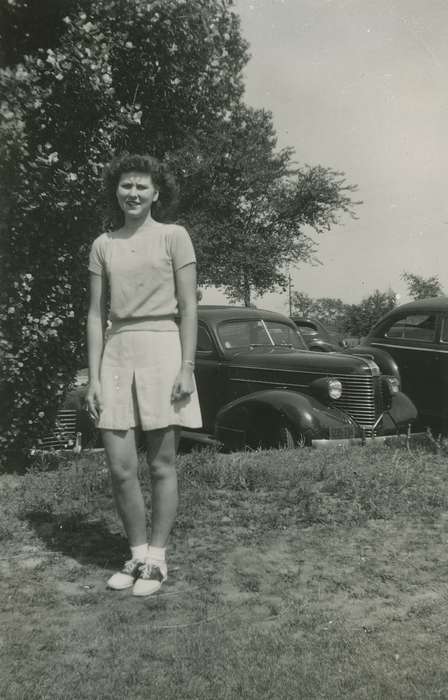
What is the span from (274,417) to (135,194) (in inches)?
163

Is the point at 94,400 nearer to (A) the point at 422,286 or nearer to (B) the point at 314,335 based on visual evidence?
(B) the point at 314,335

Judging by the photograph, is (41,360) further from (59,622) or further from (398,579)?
(398,579)

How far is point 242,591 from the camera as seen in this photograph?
121 inches

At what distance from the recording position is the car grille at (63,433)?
20.4 feet

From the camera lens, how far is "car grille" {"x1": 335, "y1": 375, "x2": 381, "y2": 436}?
7.38 metres

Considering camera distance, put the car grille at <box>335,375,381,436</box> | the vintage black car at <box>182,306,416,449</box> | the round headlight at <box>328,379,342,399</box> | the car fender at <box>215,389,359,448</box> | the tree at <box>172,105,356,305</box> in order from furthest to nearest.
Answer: the tree at <box>172,105,356,305</box>
the car grille at <box>335,375,381,436</box>
the round headlight at <box>328,379,342,399</box>
the vintage black car at <box>182,306,416,449</box>
the car fender at <box>215,389,359,448</box>

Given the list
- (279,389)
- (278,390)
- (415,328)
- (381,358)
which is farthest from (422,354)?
(278,390)

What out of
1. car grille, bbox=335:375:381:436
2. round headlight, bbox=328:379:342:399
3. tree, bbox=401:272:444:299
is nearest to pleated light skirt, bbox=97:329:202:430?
round headlight, bbox=328:379:342:399

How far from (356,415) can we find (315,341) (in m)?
6.28

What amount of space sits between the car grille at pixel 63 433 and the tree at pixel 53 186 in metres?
0.31

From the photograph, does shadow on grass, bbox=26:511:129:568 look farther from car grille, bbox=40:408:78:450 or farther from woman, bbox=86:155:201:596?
car grille, bbox=40:408:78:450

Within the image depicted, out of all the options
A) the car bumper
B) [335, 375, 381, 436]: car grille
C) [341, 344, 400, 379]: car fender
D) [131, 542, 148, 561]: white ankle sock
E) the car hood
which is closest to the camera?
[131, 542, 148, 561]: white ankle sock

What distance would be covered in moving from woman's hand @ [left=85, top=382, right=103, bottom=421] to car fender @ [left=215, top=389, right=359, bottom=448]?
3.65 m

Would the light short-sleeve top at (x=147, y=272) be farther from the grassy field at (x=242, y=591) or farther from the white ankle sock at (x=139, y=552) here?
the grassy field at (x=242, y=591)
